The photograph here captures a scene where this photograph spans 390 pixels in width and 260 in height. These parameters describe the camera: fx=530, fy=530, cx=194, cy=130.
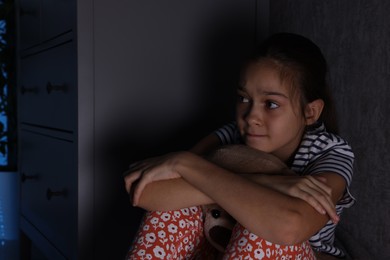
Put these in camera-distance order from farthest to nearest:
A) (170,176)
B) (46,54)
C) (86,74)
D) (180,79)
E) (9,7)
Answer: (9,7) → (46,54) → (180,79) → (86,74) → (170,176)

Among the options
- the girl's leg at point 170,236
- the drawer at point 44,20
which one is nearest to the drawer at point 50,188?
the drawer at point 44,20

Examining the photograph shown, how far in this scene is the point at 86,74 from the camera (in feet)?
4.01

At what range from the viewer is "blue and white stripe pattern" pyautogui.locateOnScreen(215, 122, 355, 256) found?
0.97 meters

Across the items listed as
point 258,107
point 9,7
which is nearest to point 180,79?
A: point 258,107

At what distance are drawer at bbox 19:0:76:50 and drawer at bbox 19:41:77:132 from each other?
0.15ft

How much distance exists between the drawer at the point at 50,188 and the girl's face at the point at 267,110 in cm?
45

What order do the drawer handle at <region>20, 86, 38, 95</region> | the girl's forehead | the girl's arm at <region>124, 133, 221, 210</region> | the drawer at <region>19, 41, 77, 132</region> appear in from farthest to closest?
the drawer handle at <region>20, 86, 38, 95</region> < the drawer at <region>19, 41, 77, 132</region> < the girl's forehead < the girl's arm at <region>124, 133, 221, 210</region>

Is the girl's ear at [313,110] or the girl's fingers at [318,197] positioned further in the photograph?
the girl's ear at [313,110]

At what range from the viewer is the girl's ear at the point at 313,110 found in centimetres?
106

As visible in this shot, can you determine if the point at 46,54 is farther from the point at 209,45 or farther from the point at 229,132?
the point at 229,132

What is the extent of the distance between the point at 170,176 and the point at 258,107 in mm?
231

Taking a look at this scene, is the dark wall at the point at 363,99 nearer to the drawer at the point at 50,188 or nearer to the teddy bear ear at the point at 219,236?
the teddy bear ear at the point at 219,236

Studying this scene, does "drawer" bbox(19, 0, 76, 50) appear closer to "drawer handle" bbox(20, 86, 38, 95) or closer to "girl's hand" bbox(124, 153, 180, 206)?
"drawer handle" bbox(20, 86, 38, 95)

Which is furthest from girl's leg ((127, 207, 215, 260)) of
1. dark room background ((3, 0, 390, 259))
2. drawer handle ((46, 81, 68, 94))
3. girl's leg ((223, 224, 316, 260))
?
drawer handle ((46, 81, 68, 94))
